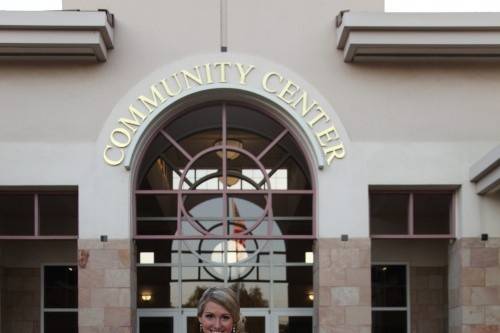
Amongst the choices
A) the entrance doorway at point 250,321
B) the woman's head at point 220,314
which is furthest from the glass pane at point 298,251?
the woman's head at point 220,314

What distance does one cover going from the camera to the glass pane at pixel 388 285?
60.0ft

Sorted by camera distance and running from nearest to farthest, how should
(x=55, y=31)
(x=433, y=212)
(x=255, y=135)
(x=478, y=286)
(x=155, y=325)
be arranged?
(x=55, y=31), (x=478, y=286), (x=433, y=212), (x=255, y=135), (x=155, y=325)

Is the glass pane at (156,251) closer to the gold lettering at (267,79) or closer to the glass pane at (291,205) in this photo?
the glass pane at (291,205)

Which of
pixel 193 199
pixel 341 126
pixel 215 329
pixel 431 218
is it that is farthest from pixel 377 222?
pixel 215 329

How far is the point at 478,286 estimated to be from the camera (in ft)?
51.4

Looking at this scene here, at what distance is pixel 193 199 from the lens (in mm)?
17156

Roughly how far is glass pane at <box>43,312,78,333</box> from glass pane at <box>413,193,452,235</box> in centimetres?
650

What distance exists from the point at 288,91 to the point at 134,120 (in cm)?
257

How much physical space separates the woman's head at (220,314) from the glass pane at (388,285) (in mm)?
15070

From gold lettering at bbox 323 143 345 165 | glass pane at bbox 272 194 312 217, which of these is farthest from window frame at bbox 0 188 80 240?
gold lettering at bbox 323 143 345 165

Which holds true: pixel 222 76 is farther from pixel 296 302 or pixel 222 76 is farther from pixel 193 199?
pixel 296 302

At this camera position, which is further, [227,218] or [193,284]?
[193,284]

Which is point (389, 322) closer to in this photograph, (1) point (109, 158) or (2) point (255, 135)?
(2) point (255, 135)

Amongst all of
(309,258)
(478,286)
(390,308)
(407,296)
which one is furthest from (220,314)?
(407,296)
